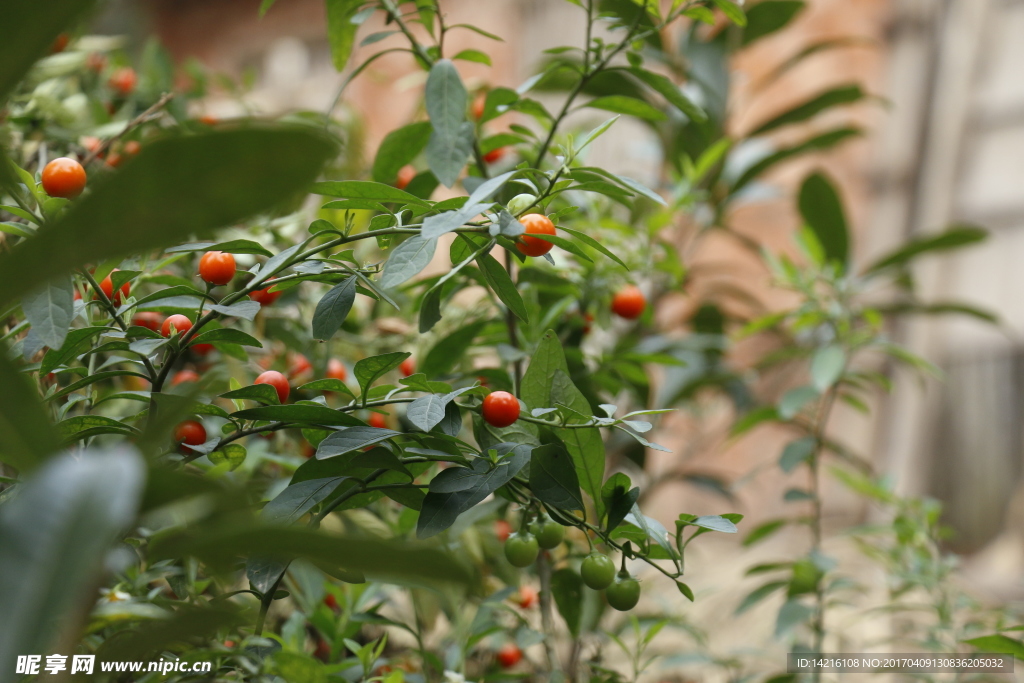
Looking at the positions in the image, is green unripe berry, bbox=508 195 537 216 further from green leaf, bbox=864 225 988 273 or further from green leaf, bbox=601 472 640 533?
green leaf, bbox=864 225 988 273

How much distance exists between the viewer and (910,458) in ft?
5.18

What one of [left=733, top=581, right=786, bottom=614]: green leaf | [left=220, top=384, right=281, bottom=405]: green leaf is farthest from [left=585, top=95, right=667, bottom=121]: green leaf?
[left=733, top=581, right=786, bottom=614]: green leaf

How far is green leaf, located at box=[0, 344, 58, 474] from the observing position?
23 cm

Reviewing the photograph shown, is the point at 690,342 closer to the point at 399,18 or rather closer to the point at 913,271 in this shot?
the point at 399,18

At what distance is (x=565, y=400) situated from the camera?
1.43 feet

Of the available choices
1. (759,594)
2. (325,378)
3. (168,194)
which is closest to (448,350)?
(325,378)

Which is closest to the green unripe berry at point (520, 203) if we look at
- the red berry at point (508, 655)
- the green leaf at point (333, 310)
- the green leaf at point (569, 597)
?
the green leaf at point (333, 310)

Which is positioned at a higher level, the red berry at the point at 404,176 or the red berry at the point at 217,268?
the red berry at the point at 404,176

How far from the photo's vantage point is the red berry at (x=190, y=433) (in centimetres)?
45

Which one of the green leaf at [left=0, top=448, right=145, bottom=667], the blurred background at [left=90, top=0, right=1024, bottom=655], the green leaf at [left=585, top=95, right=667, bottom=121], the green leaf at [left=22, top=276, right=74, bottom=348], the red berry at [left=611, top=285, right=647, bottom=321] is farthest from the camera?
the blurred background at [left=90, top=0, right=1024, bottom=655]

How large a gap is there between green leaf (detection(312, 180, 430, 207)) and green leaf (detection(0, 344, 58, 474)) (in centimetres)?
22

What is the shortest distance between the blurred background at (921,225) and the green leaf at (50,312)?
41.5 inches

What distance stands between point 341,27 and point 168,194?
1.39 feet

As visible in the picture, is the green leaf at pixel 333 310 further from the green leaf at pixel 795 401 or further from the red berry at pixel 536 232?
the green leaf at pixel 795 401
